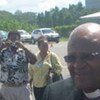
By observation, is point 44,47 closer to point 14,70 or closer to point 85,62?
point 14,70

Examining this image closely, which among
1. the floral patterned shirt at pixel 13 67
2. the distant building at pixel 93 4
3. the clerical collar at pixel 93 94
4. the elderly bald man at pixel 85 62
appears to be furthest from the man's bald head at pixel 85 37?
the distant building at pixel 93 4

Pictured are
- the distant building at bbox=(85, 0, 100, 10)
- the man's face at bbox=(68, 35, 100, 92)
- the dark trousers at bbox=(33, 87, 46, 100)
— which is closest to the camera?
the man's face at bbox=(68, 35, 100, 92)

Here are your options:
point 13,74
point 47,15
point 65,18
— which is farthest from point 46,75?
point 47,15

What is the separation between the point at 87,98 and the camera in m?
3.00

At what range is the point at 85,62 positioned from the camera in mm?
2988

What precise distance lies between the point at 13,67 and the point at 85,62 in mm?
4866

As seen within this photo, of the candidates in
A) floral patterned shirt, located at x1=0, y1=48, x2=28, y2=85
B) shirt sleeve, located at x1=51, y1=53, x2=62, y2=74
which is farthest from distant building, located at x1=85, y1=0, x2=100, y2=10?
floral patterned shirt, located at x1=0, y1=48, x2=28, y2=85

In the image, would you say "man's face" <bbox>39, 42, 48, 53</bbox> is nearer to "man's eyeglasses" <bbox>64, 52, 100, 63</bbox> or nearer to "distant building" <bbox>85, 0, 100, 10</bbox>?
"man's eyeglasses" <bbox>64, 52, 100, 63</bbox>

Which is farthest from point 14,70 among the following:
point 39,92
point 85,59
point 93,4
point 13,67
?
point 93,4

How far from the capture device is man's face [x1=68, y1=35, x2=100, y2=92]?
117 inches

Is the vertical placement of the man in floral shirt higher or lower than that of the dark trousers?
higher

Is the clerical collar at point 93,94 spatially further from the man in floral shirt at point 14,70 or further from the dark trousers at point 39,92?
the dark trousers at point 39,92

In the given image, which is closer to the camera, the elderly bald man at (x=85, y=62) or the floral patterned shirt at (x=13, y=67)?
the elderly bald man at (x=85, y=62)

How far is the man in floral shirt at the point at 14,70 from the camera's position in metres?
7.74
